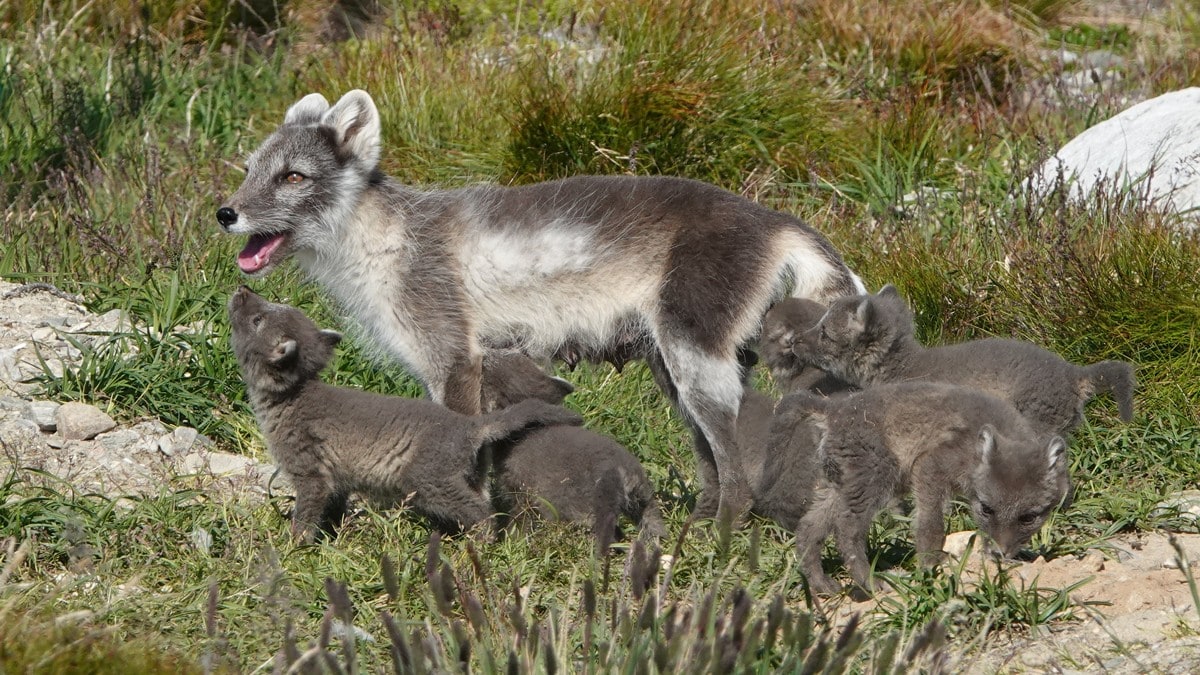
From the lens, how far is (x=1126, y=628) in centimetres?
480

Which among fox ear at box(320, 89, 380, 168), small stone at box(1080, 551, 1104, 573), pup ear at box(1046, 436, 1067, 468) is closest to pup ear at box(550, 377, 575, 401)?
fox ear at box(320, 89, 380, 168)

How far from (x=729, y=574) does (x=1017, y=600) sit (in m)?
1.05

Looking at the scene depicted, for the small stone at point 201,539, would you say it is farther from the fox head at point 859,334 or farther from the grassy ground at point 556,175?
the fox head at point 859,334

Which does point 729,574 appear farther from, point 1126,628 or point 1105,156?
point 1105,156

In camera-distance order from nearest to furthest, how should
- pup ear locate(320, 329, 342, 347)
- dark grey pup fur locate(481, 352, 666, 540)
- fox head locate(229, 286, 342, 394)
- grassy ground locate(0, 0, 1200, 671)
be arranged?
grassy ground locate(0, 0, 1200, 671)
dark grey pup fur locate(481, 352, 666, 540)
fox head locate(229, 286, 342, 394)
pup ear locate(320, 329, 342, 347)

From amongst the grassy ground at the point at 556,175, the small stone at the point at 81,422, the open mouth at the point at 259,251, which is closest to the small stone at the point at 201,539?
the grassy ground at the point at 556,175

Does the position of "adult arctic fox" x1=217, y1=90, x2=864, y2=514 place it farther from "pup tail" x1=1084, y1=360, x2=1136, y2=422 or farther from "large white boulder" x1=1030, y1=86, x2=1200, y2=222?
"large white boulder" x1=1030, y1=86, x2=1200, y2=222

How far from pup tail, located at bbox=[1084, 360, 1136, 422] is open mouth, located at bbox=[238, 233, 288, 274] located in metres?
3.62

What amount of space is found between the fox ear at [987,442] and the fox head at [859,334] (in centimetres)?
102

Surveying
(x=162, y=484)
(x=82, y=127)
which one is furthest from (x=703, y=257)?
(x=82, y=127)

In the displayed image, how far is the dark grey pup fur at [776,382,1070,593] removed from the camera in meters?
5.14

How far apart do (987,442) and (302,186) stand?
330 cm

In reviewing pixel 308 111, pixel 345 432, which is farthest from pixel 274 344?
pixel 308 111

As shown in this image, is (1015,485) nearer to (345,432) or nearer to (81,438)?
(345,432)
